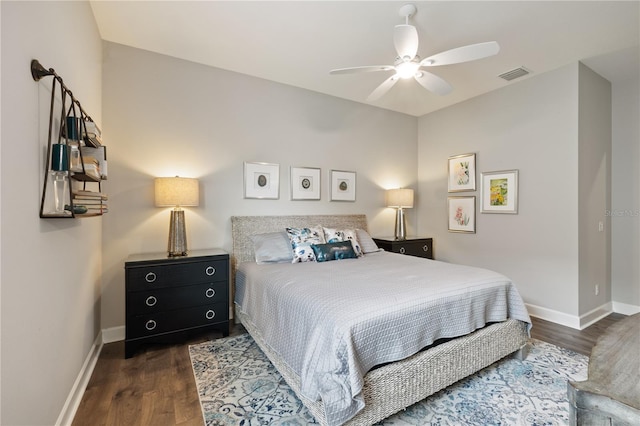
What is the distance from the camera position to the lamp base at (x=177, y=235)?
276cm

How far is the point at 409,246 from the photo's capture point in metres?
4.21

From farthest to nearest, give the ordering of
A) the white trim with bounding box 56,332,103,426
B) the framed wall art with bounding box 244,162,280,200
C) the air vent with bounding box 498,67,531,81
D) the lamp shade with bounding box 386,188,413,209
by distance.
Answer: the lamp shade with bounding box 386,188,413,209
the framed wall art with bounding box 244,162,280,200
the air vent with bounding box 498,67,531,81
the white trim with bounding box 56,332,103,426

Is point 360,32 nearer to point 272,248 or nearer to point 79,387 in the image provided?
point 272,248

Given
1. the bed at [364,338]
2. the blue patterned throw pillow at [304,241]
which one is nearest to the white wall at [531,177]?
the bed at [364,338]

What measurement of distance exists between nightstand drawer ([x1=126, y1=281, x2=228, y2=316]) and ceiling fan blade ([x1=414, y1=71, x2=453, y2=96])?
2.63m

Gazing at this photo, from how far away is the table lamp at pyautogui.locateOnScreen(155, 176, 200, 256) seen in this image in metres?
2.72

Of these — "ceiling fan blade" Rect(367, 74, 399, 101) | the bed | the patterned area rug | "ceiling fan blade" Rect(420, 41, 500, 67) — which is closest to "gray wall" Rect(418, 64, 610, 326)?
the patterned area rug

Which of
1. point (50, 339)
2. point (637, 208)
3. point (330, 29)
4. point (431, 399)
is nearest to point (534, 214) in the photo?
point (637, 208)

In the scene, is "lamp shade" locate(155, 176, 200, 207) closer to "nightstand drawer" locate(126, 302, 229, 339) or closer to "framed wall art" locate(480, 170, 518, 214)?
"nightstand drawer" locate(126, 302, 229, 339)

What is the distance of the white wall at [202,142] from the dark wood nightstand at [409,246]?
2.03 feet

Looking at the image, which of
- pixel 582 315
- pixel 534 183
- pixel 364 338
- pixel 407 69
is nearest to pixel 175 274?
pixel 364 338

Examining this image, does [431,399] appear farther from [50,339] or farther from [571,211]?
[571,211]

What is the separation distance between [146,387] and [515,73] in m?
4.72

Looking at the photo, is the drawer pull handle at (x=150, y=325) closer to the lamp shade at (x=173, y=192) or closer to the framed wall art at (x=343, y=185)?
the lamp shade at (x=173, y=192)
